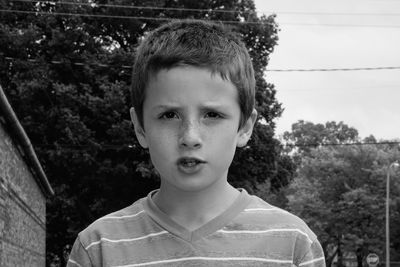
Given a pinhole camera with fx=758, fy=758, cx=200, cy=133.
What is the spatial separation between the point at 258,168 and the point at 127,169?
15.0 ft

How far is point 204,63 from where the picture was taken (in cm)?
219

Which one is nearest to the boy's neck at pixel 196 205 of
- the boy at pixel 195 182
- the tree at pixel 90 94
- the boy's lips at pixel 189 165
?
the boy at pixel 195 182

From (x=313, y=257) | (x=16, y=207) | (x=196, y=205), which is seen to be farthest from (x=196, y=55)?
(x=16, y=207)

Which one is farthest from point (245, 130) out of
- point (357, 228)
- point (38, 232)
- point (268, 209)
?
point (357, 228)

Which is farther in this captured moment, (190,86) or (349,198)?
(349,198)

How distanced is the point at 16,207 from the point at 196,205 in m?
9.46

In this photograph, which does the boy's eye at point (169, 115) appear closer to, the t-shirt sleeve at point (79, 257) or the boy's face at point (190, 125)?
the boy's face at point (190, 125)

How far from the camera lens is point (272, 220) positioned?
2.28 meters

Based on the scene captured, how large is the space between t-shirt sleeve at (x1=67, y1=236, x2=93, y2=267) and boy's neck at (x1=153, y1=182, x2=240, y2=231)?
272mm

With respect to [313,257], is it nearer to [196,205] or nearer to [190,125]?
[196,205]

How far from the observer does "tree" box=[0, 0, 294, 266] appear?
2464 centimetres

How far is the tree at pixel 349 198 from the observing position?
46188 millimetres

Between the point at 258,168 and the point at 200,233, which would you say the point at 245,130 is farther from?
the point at 258,168

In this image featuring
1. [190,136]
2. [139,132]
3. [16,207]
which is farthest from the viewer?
[16,207]
